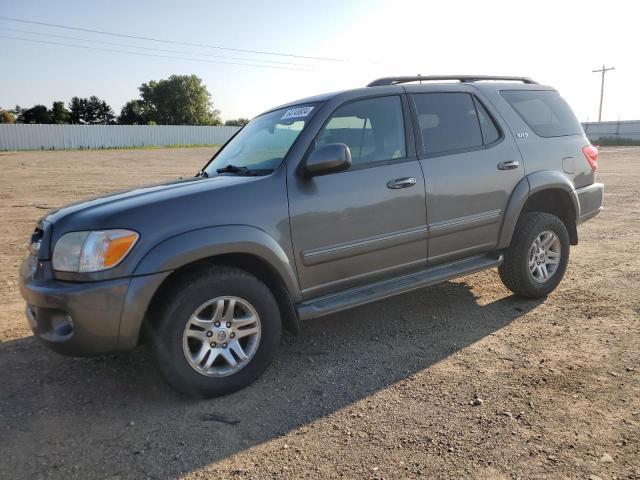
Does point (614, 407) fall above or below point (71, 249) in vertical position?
below

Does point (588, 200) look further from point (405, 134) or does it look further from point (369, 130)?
point (369, 130)

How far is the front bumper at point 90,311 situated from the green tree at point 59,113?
3215 inches

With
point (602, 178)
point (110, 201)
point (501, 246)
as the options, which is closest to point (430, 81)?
point (501, 246)

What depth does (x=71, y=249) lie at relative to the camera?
288 centimetres

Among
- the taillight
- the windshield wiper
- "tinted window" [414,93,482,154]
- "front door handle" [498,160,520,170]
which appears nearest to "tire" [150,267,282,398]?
the windshield wiper

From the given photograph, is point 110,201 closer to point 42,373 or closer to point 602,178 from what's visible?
point 42,373

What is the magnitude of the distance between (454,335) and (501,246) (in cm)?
99

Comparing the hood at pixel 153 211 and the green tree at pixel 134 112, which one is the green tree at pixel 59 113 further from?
the hood at pixel 153 211

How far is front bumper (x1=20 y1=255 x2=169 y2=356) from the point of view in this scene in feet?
9.12

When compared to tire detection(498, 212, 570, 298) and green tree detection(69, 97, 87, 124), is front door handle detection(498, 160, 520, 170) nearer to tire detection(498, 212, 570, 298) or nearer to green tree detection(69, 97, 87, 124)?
tire detection(498, 212, 570, 298)

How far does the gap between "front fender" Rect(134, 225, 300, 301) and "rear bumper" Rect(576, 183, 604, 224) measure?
3.22m

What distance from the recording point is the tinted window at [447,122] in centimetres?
407

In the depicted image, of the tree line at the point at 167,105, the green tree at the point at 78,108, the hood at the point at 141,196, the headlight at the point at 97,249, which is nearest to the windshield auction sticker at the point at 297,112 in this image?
the hood at the point at 141,196

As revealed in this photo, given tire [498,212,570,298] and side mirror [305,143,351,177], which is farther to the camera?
tire [498,212,570,298]
